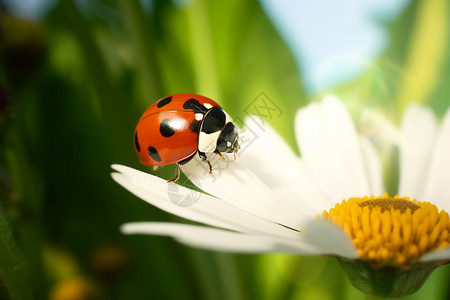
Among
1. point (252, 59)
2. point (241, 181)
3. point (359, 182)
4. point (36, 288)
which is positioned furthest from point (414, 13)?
point (36, 288)

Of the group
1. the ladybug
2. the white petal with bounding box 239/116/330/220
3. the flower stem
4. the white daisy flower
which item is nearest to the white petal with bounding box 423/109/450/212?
the white daisy flower

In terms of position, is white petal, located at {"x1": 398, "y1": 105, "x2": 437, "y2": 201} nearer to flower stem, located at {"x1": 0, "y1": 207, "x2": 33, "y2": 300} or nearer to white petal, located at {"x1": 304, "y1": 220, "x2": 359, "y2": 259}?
white petal, located at {"x1": 304, "y1": 220, "x2": 359, "y2": 259}

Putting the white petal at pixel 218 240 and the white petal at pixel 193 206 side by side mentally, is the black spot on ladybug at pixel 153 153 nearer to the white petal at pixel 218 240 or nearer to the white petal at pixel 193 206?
the white petal at pixel 193 206

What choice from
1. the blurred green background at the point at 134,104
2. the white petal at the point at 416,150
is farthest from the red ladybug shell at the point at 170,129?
the white petal at the point at 416,150

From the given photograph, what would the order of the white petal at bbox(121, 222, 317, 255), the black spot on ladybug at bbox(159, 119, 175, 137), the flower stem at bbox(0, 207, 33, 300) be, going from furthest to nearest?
the black spot on ladybug at bbox(159, 119, 175, 137), the flower stem at bbox(0, 207, 33, 300), the white petal at bbox(121, 222, 317, 255)

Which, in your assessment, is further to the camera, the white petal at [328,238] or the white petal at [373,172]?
the white petal at [373,172]

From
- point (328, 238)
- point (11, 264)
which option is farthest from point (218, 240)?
point (11, 264)
